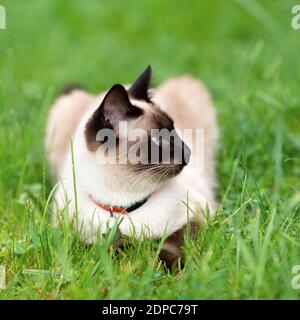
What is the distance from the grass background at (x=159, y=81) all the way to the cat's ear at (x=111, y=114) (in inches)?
15.2

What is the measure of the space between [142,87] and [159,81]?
76.6 inches

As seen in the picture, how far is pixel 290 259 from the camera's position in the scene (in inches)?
96.4

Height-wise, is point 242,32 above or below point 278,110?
above

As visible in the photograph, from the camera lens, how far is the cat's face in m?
2.83

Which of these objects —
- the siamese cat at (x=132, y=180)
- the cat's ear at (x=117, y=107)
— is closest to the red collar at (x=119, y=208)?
the siamese cat at (x=132, y=180)

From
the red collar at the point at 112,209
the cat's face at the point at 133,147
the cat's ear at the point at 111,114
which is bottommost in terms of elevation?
the red collar at the point at 112,209

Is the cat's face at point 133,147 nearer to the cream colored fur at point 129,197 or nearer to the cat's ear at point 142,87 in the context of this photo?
the cream colored fur at point 129,197

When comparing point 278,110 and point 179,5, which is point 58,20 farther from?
point 278,110

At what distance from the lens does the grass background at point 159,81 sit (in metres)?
2.47

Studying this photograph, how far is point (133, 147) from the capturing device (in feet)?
9.34

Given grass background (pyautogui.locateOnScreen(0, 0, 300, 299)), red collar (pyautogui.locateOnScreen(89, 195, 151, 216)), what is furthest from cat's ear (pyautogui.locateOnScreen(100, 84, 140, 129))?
grass background (pyautogui.locateOnScreen(0, 0, 300, 299))

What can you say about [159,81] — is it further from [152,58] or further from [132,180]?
[132,180]
